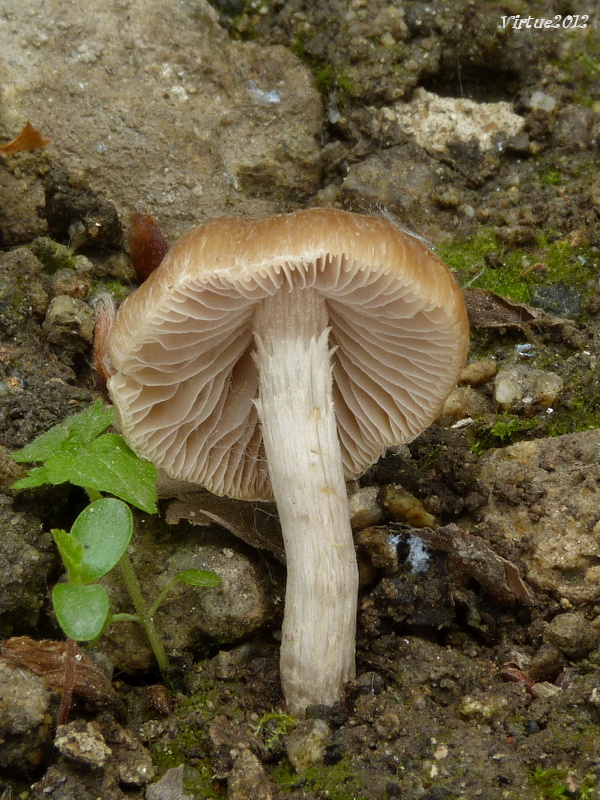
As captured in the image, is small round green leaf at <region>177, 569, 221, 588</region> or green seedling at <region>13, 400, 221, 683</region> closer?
green seedling at <region>13, 400, 221, 683</region>

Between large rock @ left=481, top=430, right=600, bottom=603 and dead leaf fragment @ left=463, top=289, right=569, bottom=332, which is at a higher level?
dead leaf fragment @ left=463, top=289, right=569, bottom=332

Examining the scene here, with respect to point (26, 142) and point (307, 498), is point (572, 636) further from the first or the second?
point (26, 142)

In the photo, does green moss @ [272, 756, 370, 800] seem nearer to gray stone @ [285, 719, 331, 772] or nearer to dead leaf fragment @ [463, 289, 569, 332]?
gray stone @ [285, 719, 331, 772]

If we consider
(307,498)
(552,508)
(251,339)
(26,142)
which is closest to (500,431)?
(552,508)

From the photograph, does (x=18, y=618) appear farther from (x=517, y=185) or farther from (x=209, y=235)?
(x=517, y=185)

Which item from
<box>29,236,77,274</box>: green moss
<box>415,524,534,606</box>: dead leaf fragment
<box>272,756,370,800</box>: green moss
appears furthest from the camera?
<box>29,236,77,274</box>: green moss

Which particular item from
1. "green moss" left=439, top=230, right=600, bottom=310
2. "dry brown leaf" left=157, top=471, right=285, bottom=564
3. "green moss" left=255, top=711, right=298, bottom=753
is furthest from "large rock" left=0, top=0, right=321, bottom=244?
"green moss" left=255, top=711, right=298, bottom=753

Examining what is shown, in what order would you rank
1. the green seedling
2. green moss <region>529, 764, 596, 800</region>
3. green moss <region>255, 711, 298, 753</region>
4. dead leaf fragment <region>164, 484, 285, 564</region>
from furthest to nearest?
dead leaf fragment <region>164, 484, 285, 564</region> < green moss <region>255, 711, 298, 753</region> < the green seedling < green moss <region>529, 764, 596, 800</region>

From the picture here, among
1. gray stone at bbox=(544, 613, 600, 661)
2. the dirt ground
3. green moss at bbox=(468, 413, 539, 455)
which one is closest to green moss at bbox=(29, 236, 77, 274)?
the dirt ground

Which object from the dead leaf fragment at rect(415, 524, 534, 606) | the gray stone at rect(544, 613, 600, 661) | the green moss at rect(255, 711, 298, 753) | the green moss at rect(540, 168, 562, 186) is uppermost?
the green moss at rect(540, 168, 562, 186)
